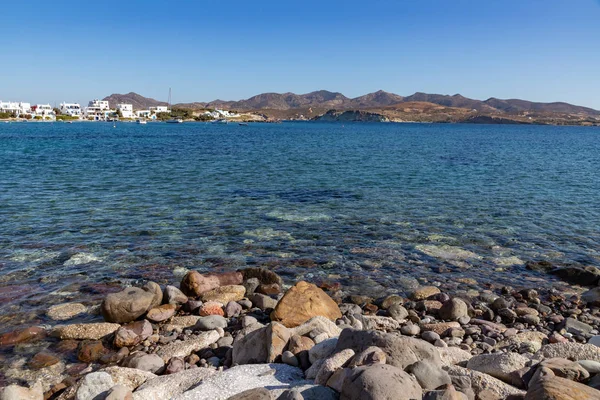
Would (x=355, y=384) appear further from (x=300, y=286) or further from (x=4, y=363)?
(x=4, y=363)

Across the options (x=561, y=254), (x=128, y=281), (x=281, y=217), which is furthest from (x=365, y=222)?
(x=128, y=281)

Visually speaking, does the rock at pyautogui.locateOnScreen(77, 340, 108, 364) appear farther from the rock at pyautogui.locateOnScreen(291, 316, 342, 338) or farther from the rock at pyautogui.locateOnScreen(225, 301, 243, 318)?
the rock at pyautogui.locateOnScreen(291, 316, 342, 338)

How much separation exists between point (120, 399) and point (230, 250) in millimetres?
11918

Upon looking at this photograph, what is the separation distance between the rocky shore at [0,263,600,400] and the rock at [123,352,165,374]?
28mm

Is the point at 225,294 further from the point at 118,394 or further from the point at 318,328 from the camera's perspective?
the point at 118,394

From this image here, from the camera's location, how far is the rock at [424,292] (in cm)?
1506

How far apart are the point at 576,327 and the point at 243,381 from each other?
33.1ft

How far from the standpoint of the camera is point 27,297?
14.0m

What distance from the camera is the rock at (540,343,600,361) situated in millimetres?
8594

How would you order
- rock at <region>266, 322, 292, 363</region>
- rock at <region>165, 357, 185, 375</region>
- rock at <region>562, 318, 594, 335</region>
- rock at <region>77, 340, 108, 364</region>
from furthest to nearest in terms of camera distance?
rock at <region>562, 318, 594, 335</region> → rock at <region>77, 340, 108, 364</region> → rock at <region>165, 357, 185, 375</region> → rock at <region>266, 322, 292, 363</region>

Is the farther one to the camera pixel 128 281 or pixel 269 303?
pixel 128 281

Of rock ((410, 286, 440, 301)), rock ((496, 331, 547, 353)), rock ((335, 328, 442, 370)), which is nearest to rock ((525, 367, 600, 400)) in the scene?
rock ((335, 328, 442, 370))

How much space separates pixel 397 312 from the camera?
1338cm

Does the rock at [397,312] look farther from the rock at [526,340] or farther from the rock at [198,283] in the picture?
the rock at [198,283]
